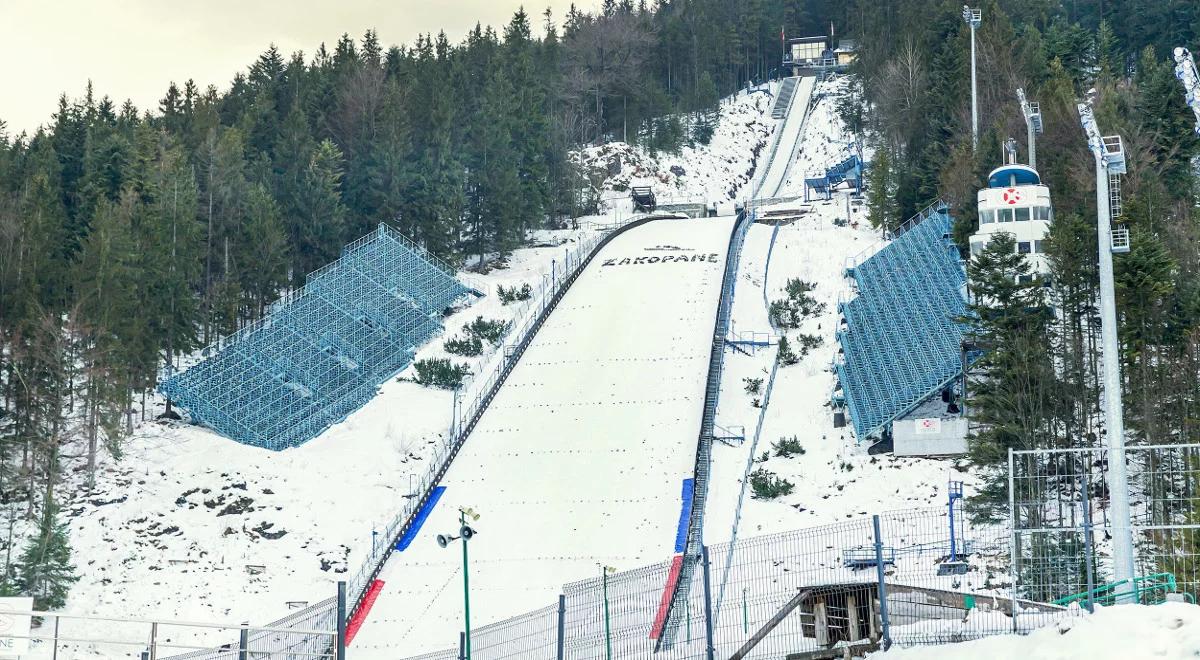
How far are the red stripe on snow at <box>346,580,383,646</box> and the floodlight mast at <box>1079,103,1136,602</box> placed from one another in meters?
17.4

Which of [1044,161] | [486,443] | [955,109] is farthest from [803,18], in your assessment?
[486,443]

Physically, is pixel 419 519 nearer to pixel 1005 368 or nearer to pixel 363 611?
pixel 363 611

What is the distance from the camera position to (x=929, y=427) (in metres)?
40.7

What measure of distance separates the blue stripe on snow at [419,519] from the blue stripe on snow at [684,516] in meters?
6.57

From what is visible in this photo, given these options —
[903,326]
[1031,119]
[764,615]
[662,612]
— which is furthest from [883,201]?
[764,615]

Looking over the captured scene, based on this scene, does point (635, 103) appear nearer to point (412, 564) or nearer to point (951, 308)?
point (951, 308)

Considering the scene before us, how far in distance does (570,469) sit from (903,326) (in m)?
13.3

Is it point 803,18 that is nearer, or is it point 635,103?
point 635,103

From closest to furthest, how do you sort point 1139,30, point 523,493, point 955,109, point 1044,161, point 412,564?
point 412,564 < point 523,493 < point 1044,161 < point 955,109 < point 1139,30

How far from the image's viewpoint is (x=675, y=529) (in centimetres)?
3697

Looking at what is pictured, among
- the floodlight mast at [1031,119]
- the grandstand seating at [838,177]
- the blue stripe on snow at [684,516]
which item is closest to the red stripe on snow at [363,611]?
the blue stripe on snow at [684,516]

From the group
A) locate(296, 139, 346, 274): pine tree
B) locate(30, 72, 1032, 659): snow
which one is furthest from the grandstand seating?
locate(296, 139, 346, 274): pine tree

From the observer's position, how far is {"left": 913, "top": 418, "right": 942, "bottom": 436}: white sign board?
→ 40625mm

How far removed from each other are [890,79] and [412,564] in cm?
5465
